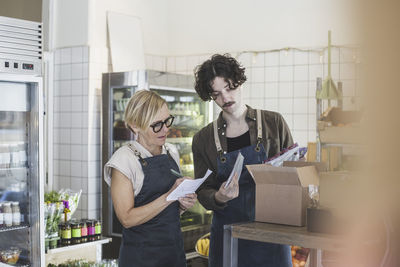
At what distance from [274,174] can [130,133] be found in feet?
11.4

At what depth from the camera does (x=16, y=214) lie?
3.64 meters

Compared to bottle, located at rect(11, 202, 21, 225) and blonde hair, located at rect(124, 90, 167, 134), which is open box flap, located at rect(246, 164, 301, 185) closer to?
blonde hair, located at rect(124, 90, 167, 134)

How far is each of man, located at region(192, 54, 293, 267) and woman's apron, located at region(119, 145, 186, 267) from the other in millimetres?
198

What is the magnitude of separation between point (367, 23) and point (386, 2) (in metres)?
0.02

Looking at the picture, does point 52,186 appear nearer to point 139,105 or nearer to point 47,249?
point 47,249

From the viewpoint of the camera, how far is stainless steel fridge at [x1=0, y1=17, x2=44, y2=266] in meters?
3.53

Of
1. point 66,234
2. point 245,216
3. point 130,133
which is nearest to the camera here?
point 245,216

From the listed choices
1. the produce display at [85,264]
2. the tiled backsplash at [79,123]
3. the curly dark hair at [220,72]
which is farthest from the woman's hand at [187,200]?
the tiled backsplash at [79,123]

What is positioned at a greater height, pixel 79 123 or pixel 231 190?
pixel 79 123

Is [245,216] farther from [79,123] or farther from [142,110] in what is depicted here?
[79,123]

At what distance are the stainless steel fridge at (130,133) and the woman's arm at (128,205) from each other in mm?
2911

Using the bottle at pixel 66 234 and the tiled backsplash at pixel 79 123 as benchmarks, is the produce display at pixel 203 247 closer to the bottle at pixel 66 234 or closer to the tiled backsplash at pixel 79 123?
the bottle at pixel 66 234

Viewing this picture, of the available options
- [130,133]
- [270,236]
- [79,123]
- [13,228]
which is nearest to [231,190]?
[270,236]

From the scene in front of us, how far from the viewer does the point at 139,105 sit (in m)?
2.48
